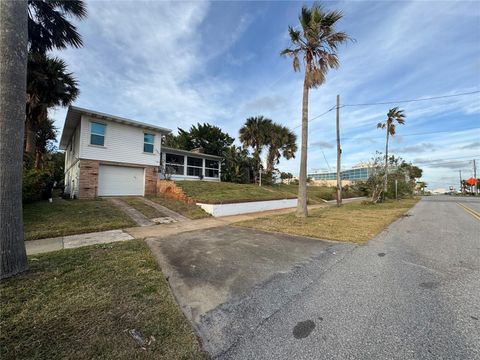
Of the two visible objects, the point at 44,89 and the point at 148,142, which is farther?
the point at 148,142

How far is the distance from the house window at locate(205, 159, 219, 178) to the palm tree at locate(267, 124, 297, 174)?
21.6ft

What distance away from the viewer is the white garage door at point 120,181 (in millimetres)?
13712

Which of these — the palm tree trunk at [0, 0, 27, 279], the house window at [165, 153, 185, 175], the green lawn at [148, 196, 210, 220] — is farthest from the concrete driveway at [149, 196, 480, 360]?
the house window at [165, 153, 185, 175]

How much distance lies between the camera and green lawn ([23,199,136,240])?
6866mm

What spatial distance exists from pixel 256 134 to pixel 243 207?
49.3 feet

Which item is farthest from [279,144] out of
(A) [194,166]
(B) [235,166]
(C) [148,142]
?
(C) [148,142]

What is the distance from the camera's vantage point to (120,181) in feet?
47.0

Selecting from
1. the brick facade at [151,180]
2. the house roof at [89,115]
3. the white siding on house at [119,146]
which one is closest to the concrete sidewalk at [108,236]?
the brick facade at [151,180]

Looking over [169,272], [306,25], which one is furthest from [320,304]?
[306,25]

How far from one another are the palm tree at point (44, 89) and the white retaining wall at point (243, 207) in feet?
33.3

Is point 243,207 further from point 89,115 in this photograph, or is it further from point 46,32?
point 46,32

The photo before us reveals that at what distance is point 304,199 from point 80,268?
29.8 feet

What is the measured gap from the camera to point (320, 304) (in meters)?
3.02

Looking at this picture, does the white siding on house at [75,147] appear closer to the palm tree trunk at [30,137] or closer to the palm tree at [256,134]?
the palm tree trunk at [30,137]
